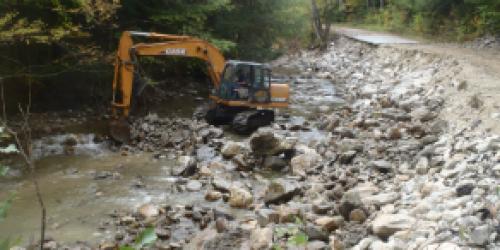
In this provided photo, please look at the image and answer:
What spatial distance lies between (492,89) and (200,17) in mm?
8222

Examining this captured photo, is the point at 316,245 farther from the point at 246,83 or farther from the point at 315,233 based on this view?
the point at 246,83

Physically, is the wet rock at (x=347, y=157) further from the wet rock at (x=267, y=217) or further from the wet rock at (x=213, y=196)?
the wet rock at (x=267, y=217)

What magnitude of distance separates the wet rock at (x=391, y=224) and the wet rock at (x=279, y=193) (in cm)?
220

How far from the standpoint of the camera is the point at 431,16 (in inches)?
947

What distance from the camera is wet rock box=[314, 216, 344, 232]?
6195 mm

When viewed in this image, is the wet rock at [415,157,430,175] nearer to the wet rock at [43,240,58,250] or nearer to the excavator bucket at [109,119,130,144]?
the wet rock at [43,240,58,250]

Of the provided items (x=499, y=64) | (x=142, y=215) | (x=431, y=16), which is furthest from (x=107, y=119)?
(x=431, y=16)

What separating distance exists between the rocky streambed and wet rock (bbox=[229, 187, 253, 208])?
0.9 inches

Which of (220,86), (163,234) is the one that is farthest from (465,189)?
(220,86)

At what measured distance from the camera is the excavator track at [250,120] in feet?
39.7

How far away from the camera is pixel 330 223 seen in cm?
622

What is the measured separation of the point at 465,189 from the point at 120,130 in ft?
25.0

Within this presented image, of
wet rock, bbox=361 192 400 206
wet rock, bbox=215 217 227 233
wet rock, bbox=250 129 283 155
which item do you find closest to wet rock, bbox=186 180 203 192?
wet rock, bbox=250 129 283 155

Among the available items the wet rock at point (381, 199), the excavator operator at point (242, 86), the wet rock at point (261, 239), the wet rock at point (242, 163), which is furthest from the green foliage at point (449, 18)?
the wet rock at point (261, 239)
